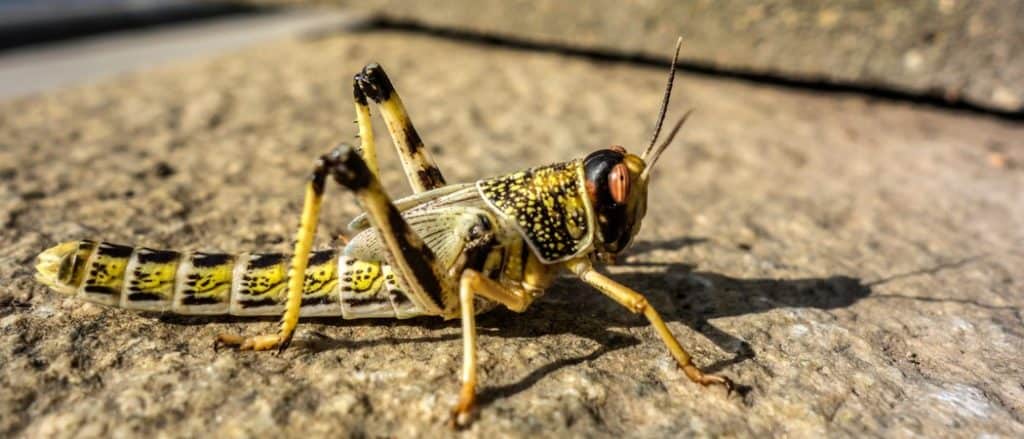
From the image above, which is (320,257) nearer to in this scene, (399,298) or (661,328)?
(399,298)

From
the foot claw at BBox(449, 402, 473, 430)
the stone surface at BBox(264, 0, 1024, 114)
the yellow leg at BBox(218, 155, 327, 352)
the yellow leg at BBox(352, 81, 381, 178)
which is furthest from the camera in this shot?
the stone surface at BBox(264, 0, 1024, 114)

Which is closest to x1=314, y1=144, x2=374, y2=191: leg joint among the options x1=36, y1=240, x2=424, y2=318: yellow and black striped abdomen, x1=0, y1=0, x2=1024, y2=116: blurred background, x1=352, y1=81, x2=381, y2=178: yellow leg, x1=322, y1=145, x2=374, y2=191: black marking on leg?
x1=322, y1=145, x2=374, y2=191: black marking on leg

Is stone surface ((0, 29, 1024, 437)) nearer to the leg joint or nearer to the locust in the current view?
the locust

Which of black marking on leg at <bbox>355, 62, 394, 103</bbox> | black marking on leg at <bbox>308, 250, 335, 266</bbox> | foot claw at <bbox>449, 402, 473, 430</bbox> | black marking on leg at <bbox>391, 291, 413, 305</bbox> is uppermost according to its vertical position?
black marking on leg at <bbox>355, 62, 394, 103</bbox>

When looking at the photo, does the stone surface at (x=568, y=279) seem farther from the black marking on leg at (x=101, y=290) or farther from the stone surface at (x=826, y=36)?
the stone surface at (x=826, y=36)

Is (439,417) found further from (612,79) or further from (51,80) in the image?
(51,80)

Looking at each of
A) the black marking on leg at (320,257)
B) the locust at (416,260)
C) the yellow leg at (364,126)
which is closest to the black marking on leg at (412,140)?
the yellow leg at (364,126)

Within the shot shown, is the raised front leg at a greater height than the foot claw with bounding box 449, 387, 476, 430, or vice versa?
the raised front leg
